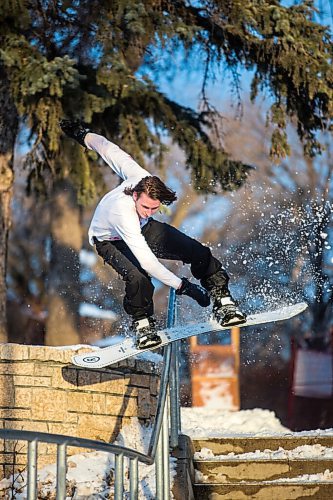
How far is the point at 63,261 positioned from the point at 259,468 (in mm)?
8407

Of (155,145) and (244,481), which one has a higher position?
(155,145)

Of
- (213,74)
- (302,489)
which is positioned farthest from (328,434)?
(213,74)

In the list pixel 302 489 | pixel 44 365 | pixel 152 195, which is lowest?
pixel 302 489

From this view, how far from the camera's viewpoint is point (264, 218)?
700 inches

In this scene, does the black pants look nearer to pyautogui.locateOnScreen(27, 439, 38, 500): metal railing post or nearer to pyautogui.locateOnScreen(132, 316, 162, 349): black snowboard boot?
pyautogui.locateOnScreen(132, 316, 162, 349): black snowboard boot

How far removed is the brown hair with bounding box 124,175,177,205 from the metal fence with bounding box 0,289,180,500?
34.8 inches

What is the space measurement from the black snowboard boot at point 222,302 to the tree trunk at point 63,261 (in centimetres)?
646

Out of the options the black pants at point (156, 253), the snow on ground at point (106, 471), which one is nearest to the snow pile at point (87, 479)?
the snow on ground at point (106, 471)

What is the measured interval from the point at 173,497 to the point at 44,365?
1.54m

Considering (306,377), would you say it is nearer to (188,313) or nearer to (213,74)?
(188,313)

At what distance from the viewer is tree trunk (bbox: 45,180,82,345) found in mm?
12984

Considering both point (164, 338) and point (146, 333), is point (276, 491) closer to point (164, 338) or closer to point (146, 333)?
point (164, 338)

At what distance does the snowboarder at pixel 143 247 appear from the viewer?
586cm

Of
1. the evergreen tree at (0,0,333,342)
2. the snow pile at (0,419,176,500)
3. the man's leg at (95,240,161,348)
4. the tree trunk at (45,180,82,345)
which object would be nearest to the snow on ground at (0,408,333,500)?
the snow pile at (0,419,176,500)
